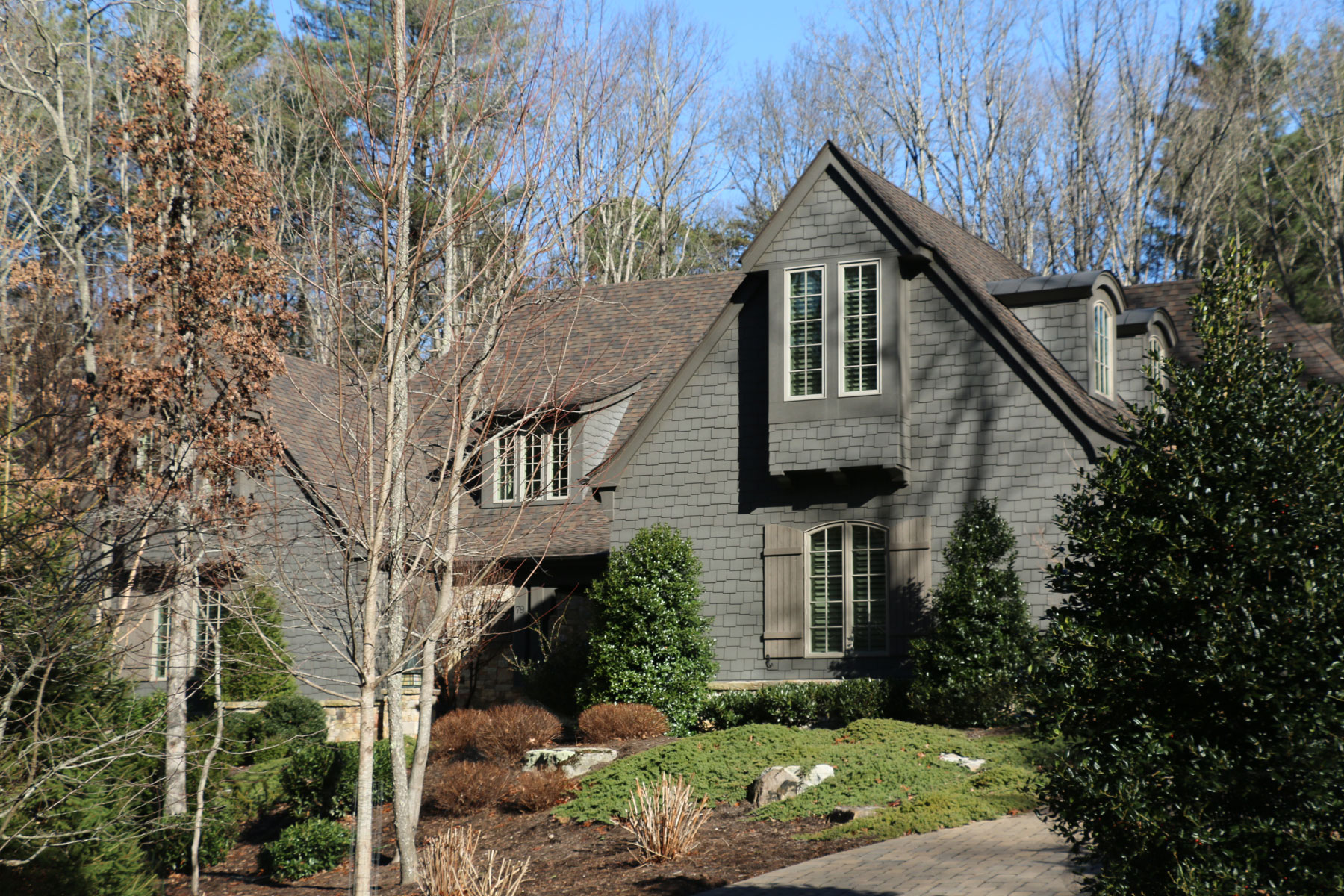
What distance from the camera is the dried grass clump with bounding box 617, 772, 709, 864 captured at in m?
10.7

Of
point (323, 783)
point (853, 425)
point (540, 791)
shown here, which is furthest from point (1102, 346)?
point (323, 783)

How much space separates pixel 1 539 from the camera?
8.71 metres

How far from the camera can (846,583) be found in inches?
657

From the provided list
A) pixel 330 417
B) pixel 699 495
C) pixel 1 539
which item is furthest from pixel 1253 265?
pixel 699 495

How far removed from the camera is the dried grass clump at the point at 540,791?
13.1m

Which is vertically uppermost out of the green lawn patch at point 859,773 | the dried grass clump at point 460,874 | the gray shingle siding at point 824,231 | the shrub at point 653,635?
the gray shingle siding at point 824,231

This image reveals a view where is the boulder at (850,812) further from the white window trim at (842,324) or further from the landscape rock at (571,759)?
the white window trim at (842,324)

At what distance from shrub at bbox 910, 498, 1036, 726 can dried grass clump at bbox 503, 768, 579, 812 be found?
4.59 metres

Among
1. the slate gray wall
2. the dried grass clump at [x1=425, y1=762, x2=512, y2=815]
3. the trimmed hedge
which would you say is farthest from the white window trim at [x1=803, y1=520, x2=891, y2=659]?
the dried grass clump at [x1=425, y1=762, x2=512, y2=815]

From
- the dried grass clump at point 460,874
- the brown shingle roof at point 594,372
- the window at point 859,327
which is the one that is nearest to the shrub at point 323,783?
the brown shingle roof at point 594,372

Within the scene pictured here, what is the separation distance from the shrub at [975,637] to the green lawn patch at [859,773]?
61 centimetres

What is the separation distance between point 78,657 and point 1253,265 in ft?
30.6

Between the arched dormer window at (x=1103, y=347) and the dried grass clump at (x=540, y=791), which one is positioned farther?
the arched dormer window at (x=1103, y=347)

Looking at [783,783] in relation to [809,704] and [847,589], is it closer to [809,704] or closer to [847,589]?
[809,704]
